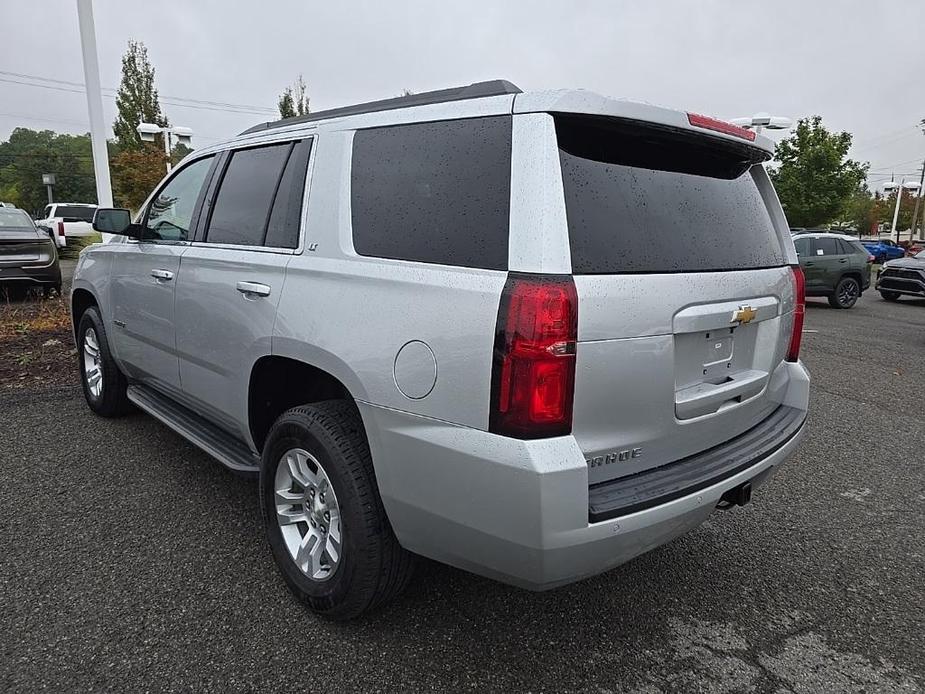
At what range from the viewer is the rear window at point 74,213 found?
76.9 ft

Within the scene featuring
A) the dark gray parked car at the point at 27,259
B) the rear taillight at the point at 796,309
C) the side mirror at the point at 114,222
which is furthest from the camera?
the dark gray parked car at the point at 27,259

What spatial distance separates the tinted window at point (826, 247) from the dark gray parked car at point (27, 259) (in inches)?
569

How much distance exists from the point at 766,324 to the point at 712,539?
1.26 meters

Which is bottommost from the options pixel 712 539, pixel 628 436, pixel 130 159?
pixel 712 539

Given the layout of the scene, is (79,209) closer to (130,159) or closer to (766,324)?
(130,159)

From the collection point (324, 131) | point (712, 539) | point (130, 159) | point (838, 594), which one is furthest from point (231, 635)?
point (130, 159)

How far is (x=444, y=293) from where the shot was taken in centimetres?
196

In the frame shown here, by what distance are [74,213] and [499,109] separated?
26.6m

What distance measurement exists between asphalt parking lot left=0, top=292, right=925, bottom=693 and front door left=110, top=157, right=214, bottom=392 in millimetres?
A: 663

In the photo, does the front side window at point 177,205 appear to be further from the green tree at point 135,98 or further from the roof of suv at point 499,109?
the green tree at point 135,98

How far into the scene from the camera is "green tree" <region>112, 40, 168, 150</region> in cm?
2831

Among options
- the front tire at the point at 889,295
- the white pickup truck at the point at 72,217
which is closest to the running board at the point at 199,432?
the front tire at the point at 889,295

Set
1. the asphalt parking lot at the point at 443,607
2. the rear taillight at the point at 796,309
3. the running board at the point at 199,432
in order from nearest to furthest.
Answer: the asphalt parking lot at the point at 443,607 → the rear taillight at the point at 796,309 → the running board at the point at 199,432

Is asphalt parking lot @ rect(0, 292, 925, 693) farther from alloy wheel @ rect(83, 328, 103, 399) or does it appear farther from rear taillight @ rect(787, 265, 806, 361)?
rear taillight @ rect(787, 265, 806, 361)
